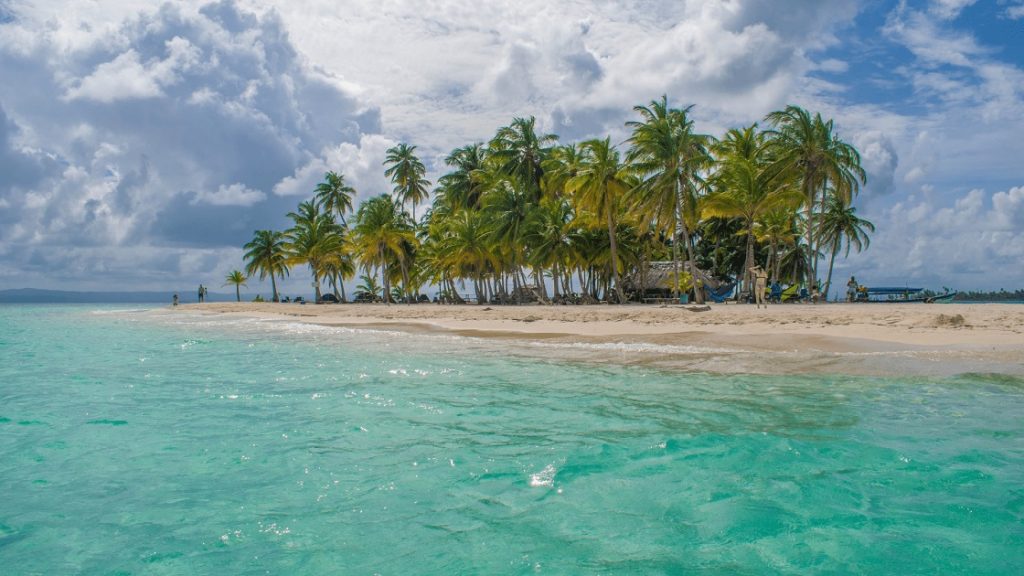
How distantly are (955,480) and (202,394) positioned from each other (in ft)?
31.7

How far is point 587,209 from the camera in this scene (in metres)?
35.1

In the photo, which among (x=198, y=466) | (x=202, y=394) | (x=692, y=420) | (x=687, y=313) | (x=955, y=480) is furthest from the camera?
(x=687, y=313)

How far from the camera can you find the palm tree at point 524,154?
44.5 metres

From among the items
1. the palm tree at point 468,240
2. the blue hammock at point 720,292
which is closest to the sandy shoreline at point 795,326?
the blue hammock at point 720,292

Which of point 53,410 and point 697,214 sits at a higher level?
point 697,214

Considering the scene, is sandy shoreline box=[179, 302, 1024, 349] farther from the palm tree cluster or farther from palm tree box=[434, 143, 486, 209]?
palm tree box=[434, 143, 486, 209]

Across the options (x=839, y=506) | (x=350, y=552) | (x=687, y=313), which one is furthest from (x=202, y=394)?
(x=687, y=313)

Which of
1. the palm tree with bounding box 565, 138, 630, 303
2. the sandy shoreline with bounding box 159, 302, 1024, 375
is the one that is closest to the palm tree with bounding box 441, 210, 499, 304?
the palm tree with bounding box 565, 138, 630, 303

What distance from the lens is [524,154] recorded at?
44.7 metres

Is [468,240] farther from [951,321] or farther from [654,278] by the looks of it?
[951,321]

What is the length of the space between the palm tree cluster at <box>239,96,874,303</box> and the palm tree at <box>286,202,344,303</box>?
0.15 metres

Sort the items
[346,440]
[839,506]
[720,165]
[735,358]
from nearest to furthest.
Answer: [839,506] < [346,440] < [735,358] < [720,165]

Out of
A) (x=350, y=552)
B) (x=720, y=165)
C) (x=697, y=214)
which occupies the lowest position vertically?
(x=350, y=552)

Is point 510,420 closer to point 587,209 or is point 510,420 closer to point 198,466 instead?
point 198,466
